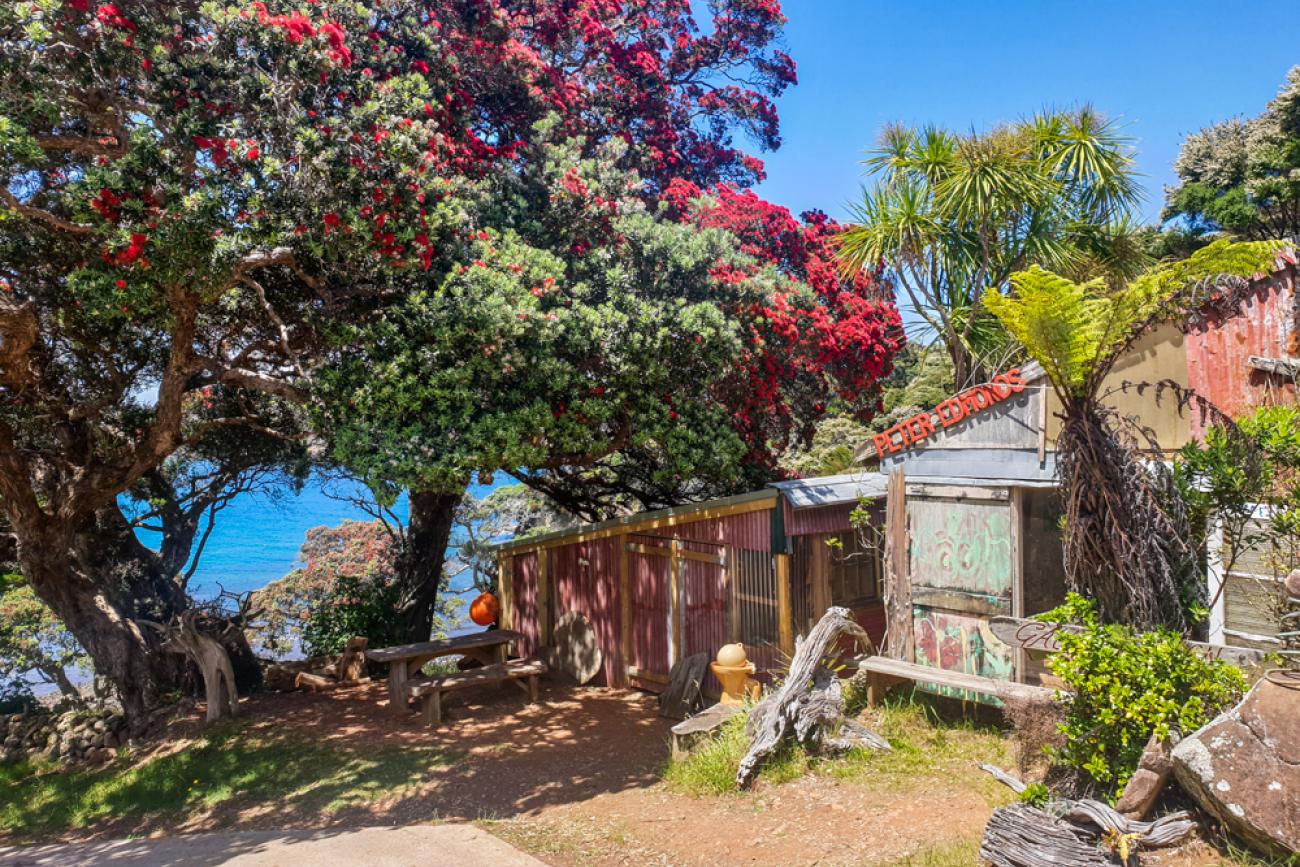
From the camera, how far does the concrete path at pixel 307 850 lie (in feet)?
22.5

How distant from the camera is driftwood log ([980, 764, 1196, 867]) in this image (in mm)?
5297

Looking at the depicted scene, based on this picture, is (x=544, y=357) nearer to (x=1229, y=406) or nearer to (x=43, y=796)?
Result: (x=1229, y=406)

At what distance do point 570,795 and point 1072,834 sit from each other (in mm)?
4799

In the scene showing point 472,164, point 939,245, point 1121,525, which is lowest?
point 1121,525

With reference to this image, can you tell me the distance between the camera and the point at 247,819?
340 inches

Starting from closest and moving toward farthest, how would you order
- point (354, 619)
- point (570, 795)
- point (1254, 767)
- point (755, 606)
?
point (1254, 767) → point (570, 795) → point (755, 606) → point (354, 619)

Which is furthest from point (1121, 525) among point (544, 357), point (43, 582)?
point (43, 582)

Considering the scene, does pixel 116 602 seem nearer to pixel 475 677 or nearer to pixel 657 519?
pixel 475 677

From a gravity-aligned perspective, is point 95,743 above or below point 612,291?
below

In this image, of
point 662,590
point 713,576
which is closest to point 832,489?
point 713,576

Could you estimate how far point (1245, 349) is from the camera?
7.68 metres

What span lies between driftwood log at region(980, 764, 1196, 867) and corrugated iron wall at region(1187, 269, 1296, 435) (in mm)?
3899

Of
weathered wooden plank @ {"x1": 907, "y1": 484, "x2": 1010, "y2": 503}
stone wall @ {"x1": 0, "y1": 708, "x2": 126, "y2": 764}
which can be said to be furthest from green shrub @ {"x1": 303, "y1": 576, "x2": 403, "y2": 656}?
weathered wooden plank @ {"x1": 907, "y1": 484, "x2": 1010, "y2": 503}

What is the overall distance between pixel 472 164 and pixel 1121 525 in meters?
8.25
